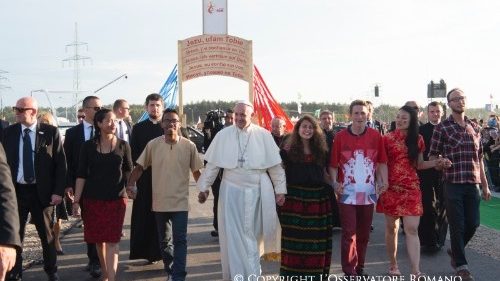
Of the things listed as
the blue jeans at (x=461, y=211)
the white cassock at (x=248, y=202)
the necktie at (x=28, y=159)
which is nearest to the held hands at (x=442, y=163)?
the blue jeans at (x=461, y=211)

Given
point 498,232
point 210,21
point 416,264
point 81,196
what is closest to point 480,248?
point 498,232

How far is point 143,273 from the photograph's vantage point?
6.78 metres

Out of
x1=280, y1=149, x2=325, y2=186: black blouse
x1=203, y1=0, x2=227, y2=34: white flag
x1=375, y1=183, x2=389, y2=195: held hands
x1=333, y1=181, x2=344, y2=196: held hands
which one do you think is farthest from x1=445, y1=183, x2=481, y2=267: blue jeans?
x1=203, y1=0, x2=227, y2=34: white flag

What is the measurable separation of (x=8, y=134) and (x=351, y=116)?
12.5 ft

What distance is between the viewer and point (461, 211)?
6.45m

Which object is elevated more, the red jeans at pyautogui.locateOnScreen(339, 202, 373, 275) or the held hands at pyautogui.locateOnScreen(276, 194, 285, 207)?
the held hands at pyautogui.locateOnScreen(276, 194, 285, 207)

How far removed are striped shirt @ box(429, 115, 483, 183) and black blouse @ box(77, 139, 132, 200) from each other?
143 inches

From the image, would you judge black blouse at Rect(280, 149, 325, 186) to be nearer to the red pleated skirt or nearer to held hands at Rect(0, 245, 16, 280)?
the red pleated skirt

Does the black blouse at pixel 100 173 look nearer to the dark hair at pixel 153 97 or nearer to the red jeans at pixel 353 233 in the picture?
the dark hair at pixel 153 97

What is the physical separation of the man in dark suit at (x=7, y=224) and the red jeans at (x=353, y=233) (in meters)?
3.81

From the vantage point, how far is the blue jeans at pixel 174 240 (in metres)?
6.09

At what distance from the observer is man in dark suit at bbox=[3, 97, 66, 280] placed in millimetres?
6273

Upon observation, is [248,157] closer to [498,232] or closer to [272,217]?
[272,217]

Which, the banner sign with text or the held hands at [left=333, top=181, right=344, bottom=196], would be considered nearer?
the held hands at [left=333, top=181, right=344, bottom=196]
